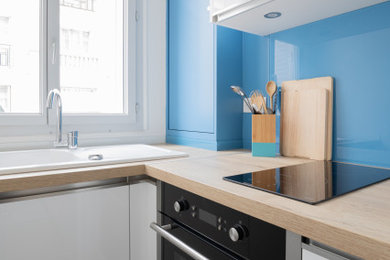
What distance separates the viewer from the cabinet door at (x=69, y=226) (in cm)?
97

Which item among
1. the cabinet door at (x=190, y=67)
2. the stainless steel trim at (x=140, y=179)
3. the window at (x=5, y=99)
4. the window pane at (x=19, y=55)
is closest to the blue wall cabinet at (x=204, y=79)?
the cabinet door at (x=190, y=67)

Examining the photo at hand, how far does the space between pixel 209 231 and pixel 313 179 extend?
35 cm

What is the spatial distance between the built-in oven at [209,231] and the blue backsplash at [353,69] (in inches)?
26.1

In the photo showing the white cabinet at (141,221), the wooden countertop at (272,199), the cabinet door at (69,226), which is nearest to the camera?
the wooden countertop at (272,199)

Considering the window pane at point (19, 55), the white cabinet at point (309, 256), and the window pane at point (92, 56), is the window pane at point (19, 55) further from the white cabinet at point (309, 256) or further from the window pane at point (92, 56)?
the white cabinet at point (309, 256)

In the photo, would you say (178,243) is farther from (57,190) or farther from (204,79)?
(204,79)

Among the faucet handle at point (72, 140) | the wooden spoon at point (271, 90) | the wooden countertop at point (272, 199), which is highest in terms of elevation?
the wooden spoon at point (271, 90)

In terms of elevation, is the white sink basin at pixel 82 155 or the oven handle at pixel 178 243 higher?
the white sink basin at pixel 82 155

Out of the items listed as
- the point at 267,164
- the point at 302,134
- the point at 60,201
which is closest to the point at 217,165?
the point at 267,164

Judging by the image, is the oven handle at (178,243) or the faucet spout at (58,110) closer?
the oven handle at (178,243)

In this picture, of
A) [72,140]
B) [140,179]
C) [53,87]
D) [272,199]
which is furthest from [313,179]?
[53,87]

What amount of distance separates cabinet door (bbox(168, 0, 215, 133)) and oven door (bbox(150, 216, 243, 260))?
28.4 inches

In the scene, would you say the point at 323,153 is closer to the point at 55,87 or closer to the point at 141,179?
the point at 141,179

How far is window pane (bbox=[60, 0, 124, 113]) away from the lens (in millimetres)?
1754
